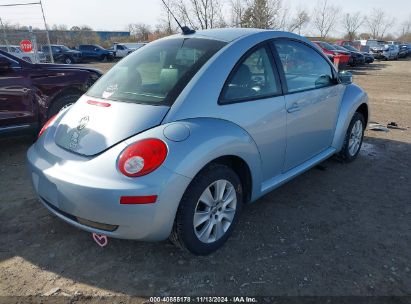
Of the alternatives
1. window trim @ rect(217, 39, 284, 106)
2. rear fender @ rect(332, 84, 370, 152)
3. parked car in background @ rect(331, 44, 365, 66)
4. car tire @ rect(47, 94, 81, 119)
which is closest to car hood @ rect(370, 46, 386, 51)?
parked car in background @ rect(331, 44, 365, 66)

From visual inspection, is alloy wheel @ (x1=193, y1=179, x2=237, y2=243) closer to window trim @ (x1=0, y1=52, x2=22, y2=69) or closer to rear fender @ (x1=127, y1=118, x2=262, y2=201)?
rear fender @ (x1=127, y1=118, x2=262, y2=201)

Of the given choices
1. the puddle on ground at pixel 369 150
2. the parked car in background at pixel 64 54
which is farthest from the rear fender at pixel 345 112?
the parked car in background at pixel 64 54

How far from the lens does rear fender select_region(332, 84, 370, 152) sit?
433cm

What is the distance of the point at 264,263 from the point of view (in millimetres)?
2766

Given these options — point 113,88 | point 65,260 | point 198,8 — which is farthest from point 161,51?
point 198,8

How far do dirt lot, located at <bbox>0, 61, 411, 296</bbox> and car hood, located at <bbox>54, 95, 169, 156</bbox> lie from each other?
0.86 m

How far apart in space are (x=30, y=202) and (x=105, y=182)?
180 cm

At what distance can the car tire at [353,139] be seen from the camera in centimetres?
468

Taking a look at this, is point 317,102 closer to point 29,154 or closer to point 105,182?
point 105,182

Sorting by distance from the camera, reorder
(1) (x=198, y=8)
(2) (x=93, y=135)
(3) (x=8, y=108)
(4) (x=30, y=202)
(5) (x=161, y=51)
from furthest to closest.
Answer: (1) (x=198, y=8) < (3) (x=8, y=108) < (4) (x=30, y=202) < (5) (x=161, y=51) < (2) (x=93, y=135)

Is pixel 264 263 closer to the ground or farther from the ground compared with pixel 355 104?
closer to the ground

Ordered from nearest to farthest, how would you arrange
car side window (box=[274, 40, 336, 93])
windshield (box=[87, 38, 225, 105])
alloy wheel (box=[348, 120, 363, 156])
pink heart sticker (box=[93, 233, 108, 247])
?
1. windshield (box=[87, 38, 225, 105])
2. pink heart sticker (box=[93, 233, 108, 247])
3. car side window (box=[274, 40, 336, 93])
4. alloy wheel (box=[348, 120, 363, 156])

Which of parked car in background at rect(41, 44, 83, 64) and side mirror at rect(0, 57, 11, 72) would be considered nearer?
side mirror at rect(0, 57, 11, 72)

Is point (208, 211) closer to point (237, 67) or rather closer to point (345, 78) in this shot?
point (237, 67)
